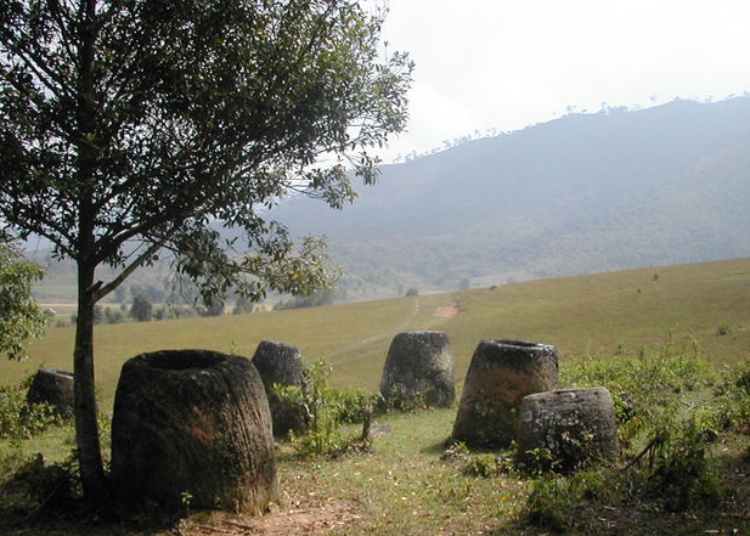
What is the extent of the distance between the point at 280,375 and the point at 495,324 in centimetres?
3279

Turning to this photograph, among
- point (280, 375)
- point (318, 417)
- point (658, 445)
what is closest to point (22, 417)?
point (280, 375)

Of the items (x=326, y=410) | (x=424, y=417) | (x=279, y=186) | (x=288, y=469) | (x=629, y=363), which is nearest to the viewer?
(x=279, y=186)

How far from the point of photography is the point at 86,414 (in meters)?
9.29

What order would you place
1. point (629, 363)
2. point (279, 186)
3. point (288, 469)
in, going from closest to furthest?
point (279, 186), point (288, 469), point (629, 363)

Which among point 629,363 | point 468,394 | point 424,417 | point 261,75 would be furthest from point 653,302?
point 261,75

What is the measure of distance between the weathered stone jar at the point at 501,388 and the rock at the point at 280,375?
396 cm

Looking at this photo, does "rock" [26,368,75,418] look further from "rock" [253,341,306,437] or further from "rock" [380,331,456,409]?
"rock" [380,331,456,409]

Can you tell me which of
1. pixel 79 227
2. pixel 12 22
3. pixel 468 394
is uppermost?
pixel 12 22

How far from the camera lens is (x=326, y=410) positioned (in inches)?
556

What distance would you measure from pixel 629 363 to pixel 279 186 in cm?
1434

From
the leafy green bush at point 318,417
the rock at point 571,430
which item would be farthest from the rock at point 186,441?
the rock at point 571,430

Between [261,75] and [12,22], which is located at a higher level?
[12,22]

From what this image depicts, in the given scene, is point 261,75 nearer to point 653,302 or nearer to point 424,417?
point 424,417

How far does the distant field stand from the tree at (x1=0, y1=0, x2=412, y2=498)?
2110 centimetres
